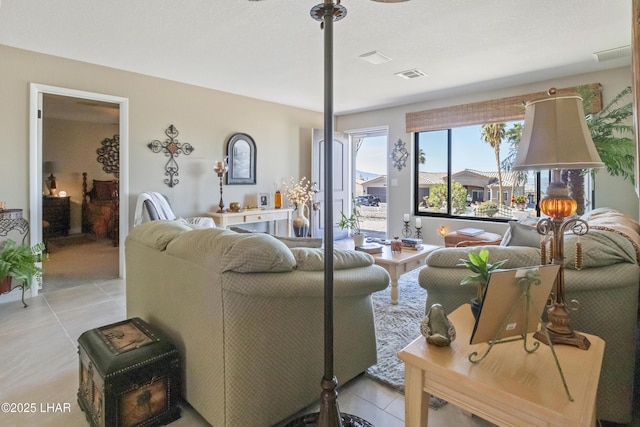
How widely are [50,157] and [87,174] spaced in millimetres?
680

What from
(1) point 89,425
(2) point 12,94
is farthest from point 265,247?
(2) point 12,94

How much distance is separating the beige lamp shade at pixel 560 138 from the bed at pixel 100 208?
20.9 ft

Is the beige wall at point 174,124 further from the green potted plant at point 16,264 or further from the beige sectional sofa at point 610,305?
the beige sectional sofa at point 610,305

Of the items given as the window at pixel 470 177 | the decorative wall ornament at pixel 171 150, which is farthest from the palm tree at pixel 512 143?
the decorative wall ornament at pixel 171 150

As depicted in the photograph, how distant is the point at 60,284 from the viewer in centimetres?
374

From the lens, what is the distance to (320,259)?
1562mm

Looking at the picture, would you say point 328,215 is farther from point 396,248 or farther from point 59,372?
point 396,248

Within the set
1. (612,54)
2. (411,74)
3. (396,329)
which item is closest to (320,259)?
(396,329)

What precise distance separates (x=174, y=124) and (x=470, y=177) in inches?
173

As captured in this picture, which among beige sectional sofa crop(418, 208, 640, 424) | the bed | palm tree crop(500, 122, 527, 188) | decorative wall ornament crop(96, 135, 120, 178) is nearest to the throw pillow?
beige sectional sofa crop(418, 208, 640, 424)

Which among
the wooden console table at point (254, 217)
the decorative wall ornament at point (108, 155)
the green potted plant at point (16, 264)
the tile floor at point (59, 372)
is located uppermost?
the decorative wall ornament at point (108, 155)

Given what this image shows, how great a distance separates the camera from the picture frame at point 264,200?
547 cm

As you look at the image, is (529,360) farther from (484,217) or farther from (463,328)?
(484,217)

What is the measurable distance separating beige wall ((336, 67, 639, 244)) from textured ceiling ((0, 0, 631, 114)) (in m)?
0.16
